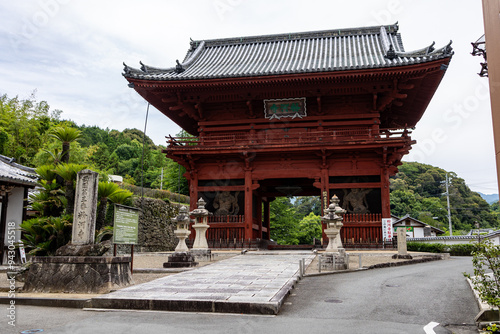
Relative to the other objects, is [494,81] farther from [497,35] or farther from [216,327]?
[216,327]

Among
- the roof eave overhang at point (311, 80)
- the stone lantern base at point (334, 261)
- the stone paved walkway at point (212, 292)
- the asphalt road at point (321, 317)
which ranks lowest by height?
the asphalt road at point (321, 317)

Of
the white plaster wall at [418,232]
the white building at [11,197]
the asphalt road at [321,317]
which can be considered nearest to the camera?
the asphalt road at [321,317]

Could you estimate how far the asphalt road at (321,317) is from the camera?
17.7 ft

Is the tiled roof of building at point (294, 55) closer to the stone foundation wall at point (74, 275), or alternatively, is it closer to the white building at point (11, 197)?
the white building at point (11, 197)

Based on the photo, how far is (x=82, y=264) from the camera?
8234 mm

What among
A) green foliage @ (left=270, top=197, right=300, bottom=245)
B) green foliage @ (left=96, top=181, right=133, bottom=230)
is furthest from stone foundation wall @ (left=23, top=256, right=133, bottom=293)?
green foliage @ (left=270, top=197, right=300, bottom=245)

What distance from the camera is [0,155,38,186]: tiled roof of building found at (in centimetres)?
1545

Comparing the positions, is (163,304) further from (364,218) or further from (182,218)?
(364,218)

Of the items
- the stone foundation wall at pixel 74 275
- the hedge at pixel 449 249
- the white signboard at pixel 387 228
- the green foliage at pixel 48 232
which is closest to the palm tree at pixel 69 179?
the green foliage at pixel 48 232

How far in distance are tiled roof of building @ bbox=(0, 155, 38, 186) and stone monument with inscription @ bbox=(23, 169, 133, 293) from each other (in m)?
8.36

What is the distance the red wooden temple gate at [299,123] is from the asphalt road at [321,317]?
10.0m

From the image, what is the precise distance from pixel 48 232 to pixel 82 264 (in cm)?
169

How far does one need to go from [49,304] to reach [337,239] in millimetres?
7936

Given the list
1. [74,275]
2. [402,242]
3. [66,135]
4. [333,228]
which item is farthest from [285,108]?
Result: [74,275]
